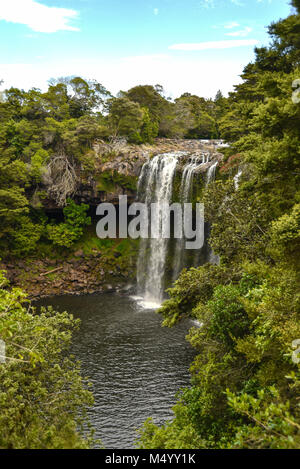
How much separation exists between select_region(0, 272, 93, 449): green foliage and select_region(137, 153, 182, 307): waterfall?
18.9 m

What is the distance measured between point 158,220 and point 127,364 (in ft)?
50.0

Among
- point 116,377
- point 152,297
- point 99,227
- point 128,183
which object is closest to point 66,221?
point 99,227

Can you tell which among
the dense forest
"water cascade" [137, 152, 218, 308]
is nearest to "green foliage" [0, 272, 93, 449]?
the dense forest

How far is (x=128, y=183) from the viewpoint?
31672mm

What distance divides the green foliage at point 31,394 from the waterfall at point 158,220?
18.9 m

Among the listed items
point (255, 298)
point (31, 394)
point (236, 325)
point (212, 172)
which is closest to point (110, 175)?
point (212, 172)

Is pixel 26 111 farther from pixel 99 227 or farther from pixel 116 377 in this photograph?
pixel 116 377

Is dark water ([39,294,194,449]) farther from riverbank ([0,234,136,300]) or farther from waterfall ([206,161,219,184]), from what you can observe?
waterfall ([206,161,219,184])

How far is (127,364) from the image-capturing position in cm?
1836

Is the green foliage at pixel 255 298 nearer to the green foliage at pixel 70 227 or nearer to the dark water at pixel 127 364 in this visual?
the dark water at pixel 127 364

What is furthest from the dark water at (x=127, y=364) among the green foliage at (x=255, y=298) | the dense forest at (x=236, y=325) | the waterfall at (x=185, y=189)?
the waterfall at (x=185, y=189)

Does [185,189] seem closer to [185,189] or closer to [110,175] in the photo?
[185,189]
